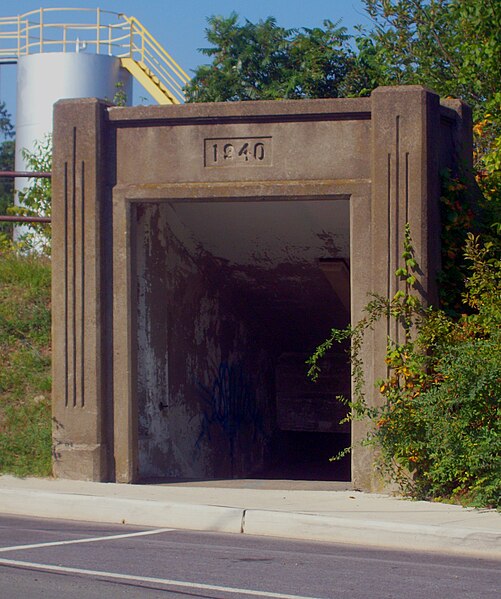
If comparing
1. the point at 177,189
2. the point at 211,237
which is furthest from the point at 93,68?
the point at 177,189

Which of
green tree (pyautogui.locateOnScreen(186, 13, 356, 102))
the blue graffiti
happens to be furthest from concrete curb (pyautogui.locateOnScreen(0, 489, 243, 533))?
green tree (pyautogui.locateOnScreen(186, 13, 356, 102))

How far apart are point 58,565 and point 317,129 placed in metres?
5.72

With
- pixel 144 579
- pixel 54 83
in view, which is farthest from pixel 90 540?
pixel 54 83

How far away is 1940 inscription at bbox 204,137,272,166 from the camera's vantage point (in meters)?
10.6

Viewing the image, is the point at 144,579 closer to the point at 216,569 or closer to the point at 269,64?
the point at 216,569

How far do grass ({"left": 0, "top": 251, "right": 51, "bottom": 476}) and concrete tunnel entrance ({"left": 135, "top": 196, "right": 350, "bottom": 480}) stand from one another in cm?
122

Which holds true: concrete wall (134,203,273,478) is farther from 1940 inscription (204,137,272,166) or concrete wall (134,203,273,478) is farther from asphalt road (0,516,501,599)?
asphalt road (0,516,501,599)

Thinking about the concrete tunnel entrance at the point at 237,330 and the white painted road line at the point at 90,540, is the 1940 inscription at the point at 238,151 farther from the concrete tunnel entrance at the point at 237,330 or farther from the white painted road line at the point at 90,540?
the white painted road line at the point at 90,540

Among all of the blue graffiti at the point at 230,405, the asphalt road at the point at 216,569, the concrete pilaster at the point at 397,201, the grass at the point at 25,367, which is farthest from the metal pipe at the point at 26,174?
the asphalt road at the point at 216,569

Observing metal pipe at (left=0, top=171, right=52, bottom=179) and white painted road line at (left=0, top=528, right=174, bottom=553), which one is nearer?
white painted road line at (left=0, top=528, right=174, bottom=553)

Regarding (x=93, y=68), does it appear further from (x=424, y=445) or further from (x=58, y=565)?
(x=58, y=565)

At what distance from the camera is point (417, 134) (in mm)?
10070

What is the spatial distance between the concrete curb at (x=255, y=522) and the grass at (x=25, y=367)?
1296 mm

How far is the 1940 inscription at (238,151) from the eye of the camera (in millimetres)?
10594
